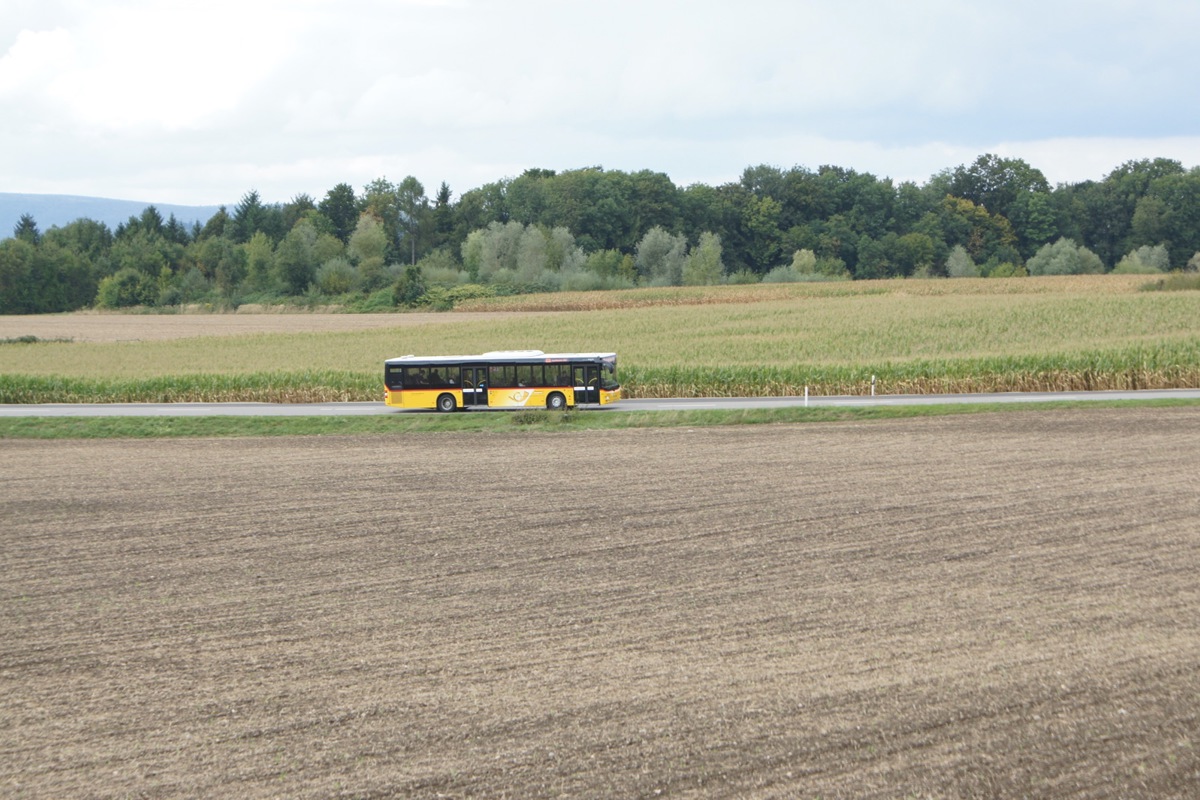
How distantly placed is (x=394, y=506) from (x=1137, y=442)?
17.7 metres

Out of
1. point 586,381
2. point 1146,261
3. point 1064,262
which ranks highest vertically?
point 1064,262

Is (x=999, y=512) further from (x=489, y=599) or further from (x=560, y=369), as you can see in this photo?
(x=560, y=369)

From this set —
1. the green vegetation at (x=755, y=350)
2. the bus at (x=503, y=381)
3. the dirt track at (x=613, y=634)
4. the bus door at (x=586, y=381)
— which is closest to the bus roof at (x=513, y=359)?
the bus at (x=503, y=381)

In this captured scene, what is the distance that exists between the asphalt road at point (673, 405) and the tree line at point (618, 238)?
52061 millimetres

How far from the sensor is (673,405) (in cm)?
3925

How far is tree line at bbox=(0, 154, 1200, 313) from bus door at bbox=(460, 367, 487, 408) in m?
55.4

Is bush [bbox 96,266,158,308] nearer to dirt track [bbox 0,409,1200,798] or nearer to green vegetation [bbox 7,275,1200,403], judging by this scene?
green vegetation [bbox 7,275,1200,403]

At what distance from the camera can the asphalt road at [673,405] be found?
37719 mm

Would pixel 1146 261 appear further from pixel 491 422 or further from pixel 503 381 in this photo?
pixel 491 422

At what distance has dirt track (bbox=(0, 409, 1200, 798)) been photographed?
10781 mm

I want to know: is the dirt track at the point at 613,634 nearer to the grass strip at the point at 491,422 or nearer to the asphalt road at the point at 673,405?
the grass strip at the point at 491,422

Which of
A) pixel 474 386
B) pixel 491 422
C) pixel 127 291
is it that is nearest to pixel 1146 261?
pixel 127 291

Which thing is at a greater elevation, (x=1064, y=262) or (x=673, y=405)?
(x=1064, y=262)

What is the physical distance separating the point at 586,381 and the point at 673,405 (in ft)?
9.81
